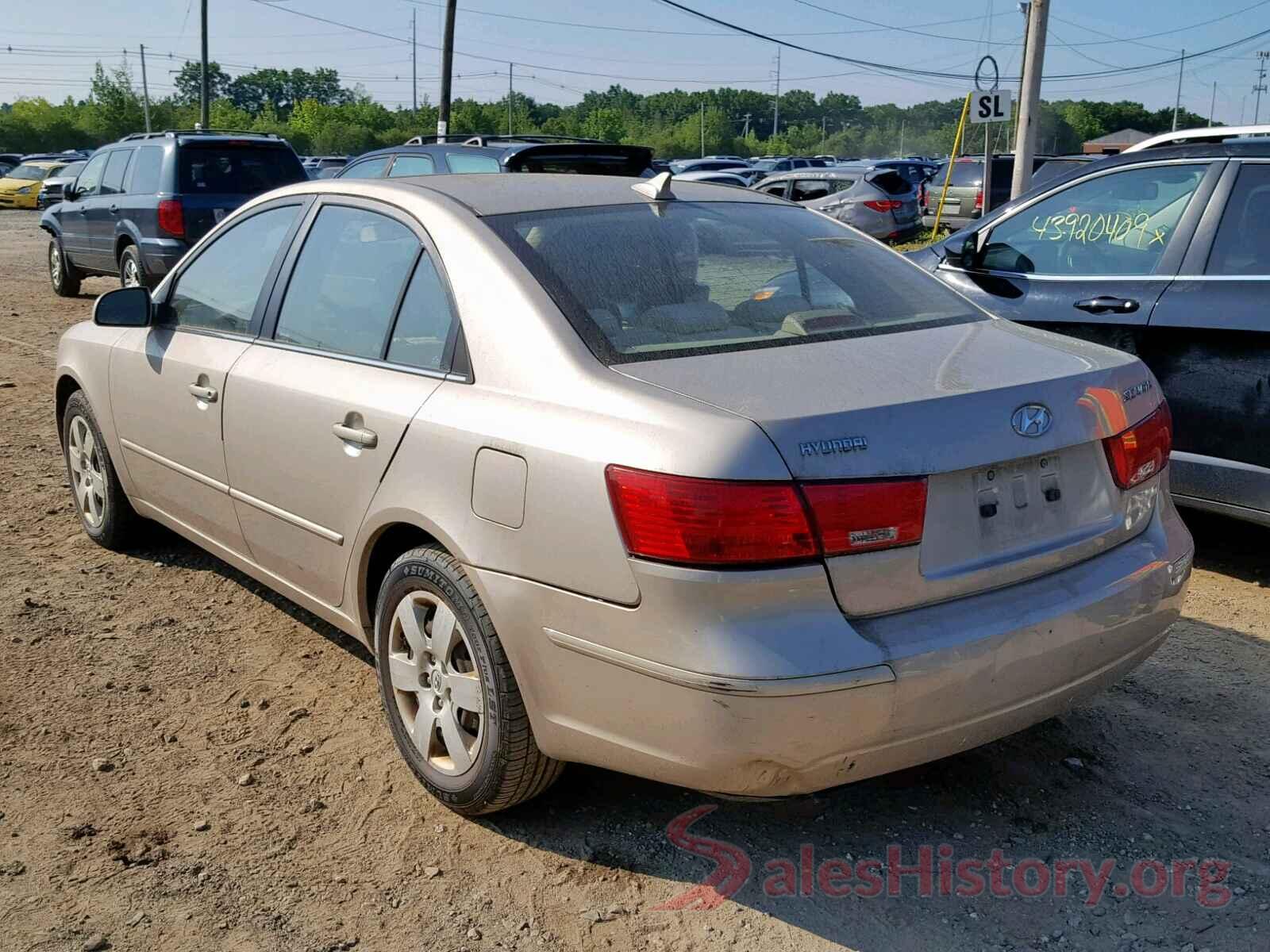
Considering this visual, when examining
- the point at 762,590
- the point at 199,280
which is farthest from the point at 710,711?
the point at 199,280

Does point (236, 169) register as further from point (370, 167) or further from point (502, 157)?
point (502, 157)

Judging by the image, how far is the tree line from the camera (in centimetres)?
8181

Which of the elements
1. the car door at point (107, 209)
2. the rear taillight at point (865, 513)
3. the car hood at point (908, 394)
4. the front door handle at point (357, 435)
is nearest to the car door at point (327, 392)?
the front door handle at point (357, 435)

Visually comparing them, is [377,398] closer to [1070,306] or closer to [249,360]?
[249,360]

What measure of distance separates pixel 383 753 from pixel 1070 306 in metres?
3.42

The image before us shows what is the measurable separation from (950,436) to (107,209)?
13109mm

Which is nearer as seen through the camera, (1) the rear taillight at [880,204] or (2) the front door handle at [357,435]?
(2) the front door handle at [357,435]

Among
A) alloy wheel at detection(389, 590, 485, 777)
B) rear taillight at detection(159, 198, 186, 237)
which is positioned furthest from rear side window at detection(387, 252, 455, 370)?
rear taillight at detection(159, 198, 186, 237)

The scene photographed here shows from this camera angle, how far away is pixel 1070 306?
17.2 ft

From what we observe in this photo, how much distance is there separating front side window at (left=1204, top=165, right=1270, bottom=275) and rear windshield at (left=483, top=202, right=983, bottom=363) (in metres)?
1.82

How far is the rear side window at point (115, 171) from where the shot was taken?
13.8 metres

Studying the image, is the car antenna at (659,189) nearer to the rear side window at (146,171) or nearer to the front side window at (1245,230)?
the front side window at (1245,230)

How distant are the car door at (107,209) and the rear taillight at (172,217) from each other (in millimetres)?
1154

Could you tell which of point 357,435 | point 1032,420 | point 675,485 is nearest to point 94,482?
point 357,435
